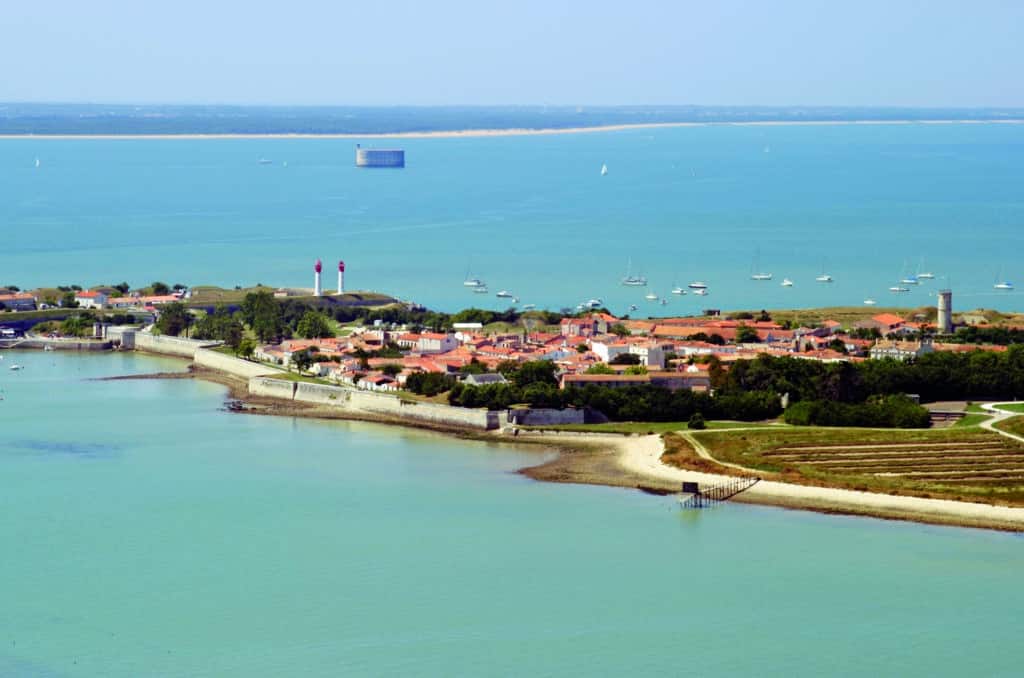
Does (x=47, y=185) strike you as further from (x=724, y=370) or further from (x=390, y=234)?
(x=724, y=370)

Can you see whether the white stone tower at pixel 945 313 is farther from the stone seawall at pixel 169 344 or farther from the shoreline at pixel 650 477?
the stone seawall at pixel 169 344

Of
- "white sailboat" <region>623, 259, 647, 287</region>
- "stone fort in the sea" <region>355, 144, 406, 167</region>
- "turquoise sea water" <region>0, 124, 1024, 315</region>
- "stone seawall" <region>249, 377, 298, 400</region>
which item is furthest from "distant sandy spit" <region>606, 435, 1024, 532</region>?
"stone fort in the sea" <region>355, 144, 406, 167</region>

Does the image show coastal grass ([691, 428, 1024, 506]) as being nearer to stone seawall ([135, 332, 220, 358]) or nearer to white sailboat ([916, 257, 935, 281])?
stone seawall ([135, 332, 220, 358])

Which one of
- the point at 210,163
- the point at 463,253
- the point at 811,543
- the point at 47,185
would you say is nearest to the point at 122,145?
the point at 210,163

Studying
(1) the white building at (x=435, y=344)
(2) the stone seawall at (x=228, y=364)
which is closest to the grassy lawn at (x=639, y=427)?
(1) the white building at (x=435, y=344)

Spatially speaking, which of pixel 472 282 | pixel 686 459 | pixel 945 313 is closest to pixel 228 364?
pixel 686 459

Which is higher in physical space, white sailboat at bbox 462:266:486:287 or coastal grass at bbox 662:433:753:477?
white sailboat at bbox 462:266:486:287

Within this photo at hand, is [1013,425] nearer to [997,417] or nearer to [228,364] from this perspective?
[997,417]
